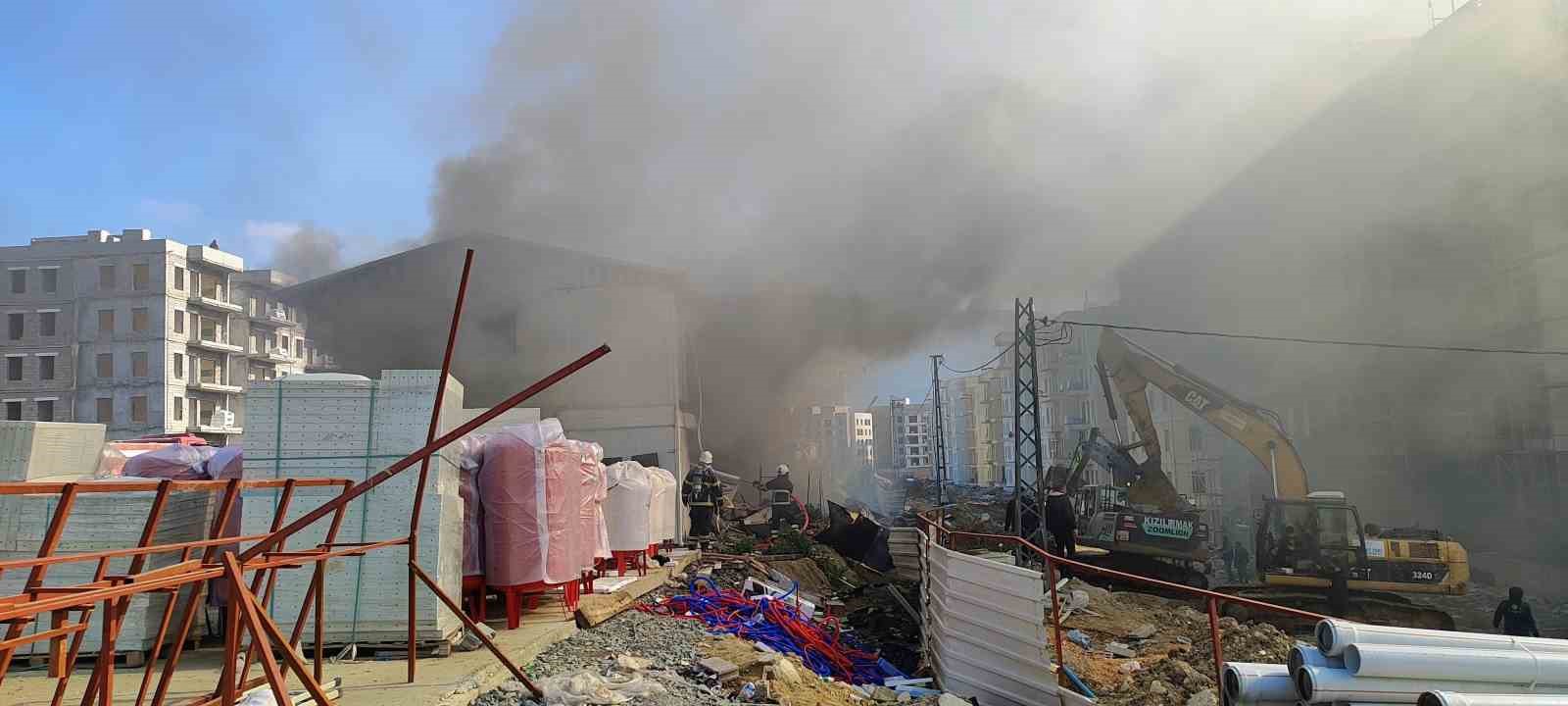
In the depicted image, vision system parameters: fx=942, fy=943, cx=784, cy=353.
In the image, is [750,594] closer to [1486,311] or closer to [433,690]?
[433,690]

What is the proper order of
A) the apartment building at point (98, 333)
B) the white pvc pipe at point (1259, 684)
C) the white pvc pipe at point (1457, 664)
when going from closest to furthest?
1. the white pvc pipe at point (1457, 664)
2. the white pvc pipe at point (1259, 684)
3. the apartment building at point (98, 333)

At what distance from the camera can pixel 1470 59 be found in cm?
2741

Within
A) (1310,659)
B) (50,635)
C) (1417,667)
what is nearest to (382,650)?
(50,635)

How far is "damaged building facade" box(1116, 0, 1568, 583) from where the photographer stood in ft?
81.3

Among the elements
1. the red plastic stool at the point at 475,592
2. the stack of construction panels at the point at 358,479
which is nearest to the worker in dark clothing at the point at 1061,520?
the red plastic stool at the point at 475,592

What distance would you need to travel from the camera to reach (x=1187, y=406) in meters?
17.1

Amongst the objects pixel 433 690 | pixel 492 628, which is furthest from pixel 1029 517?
pixel 433 690

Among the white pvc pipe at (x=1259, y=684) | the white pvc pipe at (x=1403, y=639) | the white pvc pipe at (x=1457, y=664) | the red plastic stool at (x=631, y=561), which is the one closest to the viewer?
the white pvc pipe at (x=1457, y=664)

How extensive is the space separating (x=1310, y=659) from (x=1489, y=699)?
83 cm

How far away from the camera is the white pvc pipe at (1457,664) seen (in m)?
5.17

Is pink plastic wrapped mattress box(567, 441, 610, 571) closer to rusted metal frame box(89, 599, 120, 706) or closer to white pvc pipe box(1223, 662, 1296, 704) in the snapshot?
rusted metal frame box(89, 599, 120, 706)

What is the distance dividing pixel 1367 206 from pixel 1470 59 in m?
5.61

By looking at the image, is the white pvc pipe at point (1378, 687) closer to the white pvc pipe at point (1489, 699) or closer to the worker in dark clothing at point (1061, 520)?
the white pvc pipe at point (1489, 699)

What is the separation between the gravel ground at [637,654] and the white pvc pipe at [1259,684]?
3.25 metres
